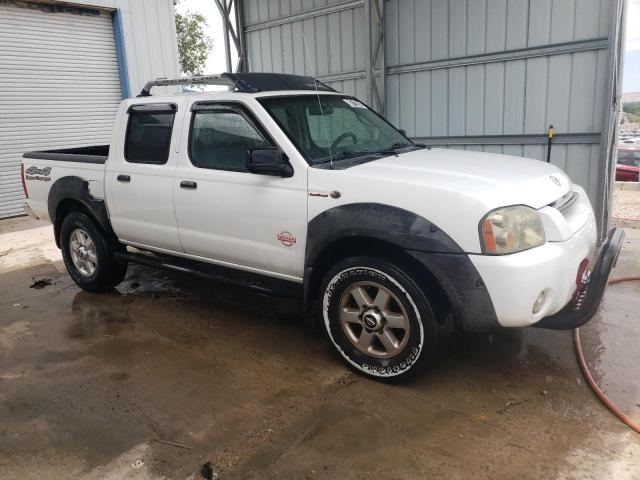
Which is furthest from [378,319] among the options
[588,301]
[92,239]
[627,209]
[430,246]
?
[627,209]

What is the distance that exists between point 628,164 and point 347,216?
1590cm

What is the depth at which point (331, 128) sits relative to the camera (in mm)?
4242

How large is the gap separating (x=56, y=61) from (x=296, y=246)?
30.7 feet

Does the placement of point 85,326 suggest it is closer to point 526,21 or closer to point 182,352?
point 182,352

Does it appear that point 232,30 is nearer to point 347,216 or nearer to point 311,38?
point 311,38

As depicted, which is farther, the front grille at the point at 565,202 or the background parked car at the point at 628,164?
the background parked car at the point at 628,164

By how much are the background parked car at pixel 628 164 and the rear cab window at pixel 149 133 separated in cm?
1419

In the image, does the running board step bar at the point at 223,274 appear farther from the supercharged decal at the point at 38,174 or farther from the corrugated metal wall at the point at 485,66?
the corrugated metal wall at the point at 485,66

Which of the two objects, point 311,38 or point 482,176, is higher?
point 311,38

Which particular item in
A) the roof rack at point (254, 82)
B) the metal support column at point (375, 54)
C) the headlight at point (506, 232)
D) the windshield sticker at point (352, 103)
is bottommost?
the headlight at point (506, 232)

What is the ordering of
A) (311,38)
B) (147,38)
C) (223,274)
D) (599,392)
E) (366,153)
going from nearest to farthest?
(599,392) → (366,153) → (223,274) → (311,38) → (147,38)

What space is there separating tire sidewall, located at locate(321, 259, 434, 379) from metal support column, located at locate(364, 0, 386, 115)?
20.5ft

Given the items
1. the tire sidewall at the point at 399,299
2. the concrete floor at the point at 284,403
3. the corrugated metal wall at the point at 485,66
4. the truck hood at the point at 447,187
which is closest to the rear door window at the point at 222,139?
the truck hood at the point at 447,187

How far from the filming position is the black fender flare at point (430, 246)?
3.03m
